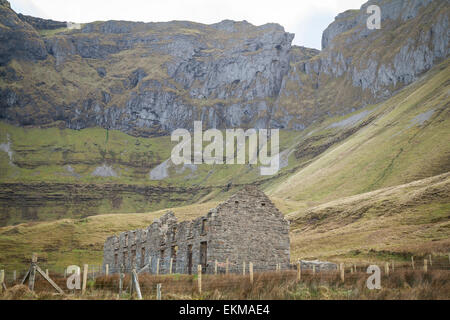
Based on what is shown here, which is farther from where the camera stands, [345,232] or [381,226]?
[345,232]

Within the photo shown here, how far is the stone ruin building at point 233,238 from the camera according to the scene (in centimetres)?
3284

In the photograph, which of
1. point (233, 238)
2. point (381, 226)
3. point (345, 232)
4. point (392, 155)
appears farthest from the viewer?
point (392, 155)

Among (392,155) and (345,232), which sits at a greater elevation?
(392,155)

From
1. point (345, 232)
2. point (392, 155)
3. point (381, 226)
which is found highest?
point (392, 155)

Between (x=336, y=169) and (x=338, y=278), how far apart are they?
5288 inches

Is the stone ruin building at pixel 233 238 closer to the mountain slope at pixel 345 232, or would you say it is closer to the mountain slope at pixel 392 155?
the mountain slope at pixel 345 232

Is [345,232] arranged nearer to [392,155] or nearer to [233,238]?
[233,238]

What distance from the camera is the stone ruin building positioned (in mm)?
32844

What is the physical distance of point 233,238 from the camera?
110 ft

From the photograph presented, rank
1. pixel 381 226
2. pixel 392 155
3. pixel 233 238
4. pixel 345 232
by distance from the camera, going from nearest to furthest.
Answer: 1. pixel 233 238
2. pixel 381 226
3. pixel 345 232
4. pixel 392 155

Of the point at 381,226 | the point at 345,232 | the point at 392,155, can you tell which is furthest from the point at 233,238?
the point at 392,155

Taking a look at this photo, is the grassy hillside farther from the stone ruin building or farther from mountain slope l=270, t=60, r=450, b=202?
mountain slope l=270, t=60, r=450, b=202

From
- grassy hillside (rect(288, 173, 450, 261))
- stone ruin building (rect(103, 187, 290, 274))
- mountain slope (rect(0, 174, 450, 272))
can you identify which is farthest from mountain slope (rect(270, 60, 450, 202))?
stone ruin building (rect(103, 187, 290, 274))
